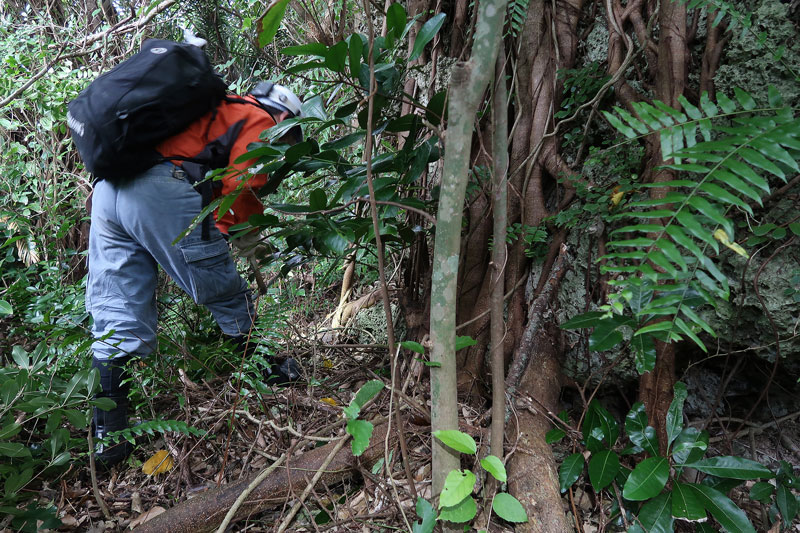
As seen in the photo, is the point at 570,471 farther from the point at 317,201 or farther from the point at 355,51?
the point at 355,51

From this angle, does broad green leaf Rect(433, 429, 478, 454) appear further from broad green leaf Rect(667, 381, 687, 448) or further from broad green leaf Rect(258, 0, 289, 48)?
broad green leaf Rect(258, 0, 289, 48)

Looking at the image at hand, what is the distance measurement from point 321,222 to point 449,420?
0.91 metres

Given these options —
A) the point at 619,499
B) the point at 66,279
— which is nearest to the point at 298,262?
the point at 619,499

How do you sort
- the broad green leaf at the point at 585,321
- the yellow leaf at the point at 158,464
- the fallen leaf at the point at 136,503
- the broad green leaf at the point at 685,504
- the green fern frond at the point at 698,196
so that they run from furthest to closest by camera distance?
the yellow leaf at the point at 158,464
the fallen leaf at the point at 136,503
the broad green leaf at the point at 585,321
the broad green leaf at the point at 685,504
the green fern frond at the point at 698,196

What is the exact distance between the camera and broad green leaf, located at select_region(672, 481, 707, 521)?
123 cm

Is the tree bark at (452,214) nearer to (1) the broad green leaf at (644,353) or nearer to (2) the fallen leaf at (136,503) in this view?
(1) the broad green leaf at (644,353)

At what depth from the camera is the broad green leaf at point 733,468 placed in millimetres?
1293

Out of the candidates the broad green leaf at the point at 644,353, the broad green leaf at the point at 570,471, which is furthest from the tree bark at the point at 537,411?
the broad green leaf at the point at 644,353

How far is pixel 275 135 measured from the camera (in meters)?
1.79

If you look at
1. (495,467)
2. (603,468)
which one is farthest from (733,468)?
(495,467)

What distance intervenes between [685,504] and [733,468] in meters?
0.20

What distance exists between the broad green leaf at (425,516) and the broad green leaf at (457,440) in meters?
0.19

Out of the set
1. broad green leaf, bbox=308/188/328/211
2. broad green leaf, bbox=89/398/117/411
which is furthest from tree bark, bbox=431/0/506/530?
broad green leaf, bbox=89/398/117/411

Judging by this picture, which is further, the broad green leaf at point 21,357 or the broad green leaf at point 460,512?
the broad green leaf at point 21,357
